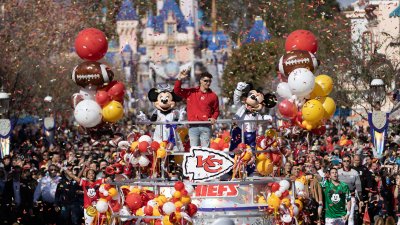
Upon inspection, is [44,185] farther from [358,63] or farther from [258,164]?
[358,63]

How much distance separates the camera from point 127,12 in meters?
122

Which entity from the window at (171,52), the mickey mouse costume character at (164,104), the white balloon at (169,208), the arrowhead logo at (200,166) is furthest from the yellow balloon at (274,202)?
the window at (171,52)

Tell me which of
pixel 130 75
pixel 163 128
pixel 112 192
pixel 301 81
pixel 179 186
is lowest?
pixel 112 192

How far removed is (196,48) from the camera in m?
135

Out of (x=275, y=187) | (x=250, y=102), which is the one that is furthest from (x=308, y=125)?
(x=275, y=187)

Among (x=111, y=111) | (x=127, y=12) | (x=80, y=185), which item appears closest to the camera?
(x=111, y=111)

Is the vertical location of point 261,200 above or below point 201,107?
below

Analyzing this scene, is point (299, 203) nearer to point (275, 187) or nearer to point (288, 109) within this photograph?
point (275, 187)

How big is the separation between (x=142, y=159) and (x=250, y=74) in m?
61.3

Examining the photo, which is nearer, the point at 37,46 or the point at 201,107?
the point at 201,107

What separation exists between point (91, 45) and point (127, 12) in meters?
104

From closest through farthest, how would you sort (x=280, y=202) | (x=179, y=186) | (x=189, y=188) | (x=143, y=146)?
(x=179, y=186)
(x=189, y=188)
(x=280, y=202)
(x=143, y=146)

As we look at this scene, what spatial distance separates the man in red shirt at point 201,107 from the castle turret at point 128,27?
104 meters

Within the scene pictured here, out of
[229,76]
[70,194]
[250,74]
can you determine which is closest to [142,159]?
[70,194]
